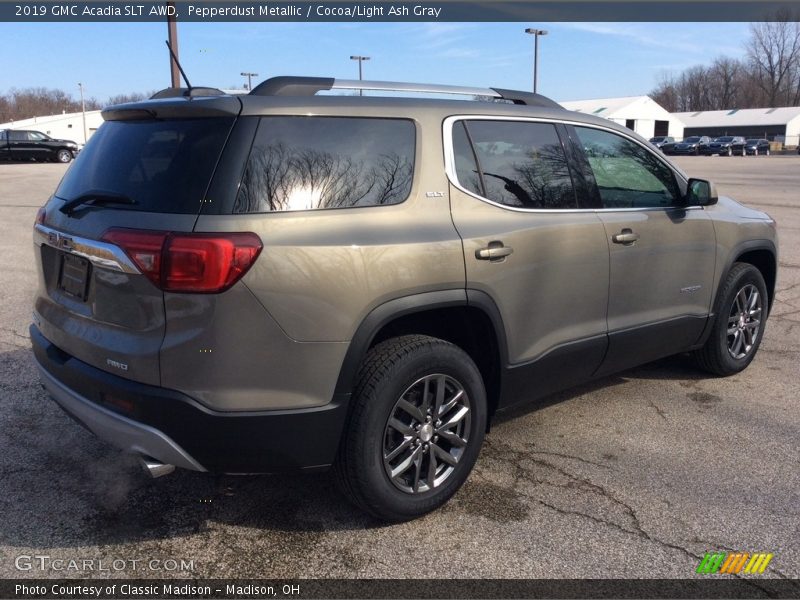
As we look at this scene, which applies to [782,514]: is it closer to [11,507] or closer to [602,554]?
[602,554]

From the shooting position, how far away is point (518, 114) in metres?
3.70

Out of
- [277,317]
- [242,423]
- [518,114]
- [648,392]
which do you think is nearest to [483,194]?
[518,114]

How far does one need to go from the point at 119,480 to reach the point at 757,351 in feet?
15.6

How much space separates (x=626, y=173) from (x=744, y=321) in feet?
5.42

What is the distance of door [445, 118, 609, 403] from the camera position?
3.32 m

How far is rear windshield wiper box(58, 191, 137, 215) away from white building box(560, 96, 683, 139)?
82126 millimetres

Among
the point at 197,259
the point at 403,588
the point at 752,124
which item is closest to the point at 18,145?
the point at 197,259

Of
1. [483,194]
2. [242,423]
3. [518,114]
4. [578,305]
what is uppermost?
[518,114]

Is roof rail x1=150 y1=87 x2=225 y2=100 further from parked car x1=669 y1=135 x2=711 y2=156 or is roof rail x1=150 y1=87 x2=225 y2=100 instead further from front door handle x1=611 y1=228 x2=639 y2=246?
parked car x1=669 y1=135 x2=711 y2=156

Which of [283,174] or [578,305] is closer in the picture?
[283,174]

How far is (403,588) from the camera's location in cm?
272

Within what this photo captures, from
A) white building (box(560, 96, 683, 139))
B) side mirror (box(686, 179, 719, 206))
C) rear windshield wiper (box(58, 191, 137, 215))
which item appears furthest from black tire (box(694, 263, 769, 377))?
white building (box(560, 96, 683, 139))

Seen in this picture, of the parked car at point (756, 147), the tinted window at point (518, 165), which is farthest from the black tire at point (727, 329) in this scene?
the parked car at point (756, 147)

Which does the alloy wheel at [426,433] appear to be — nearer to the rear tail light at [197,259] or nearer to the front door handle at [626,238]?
the rear tail light at [197,259]
